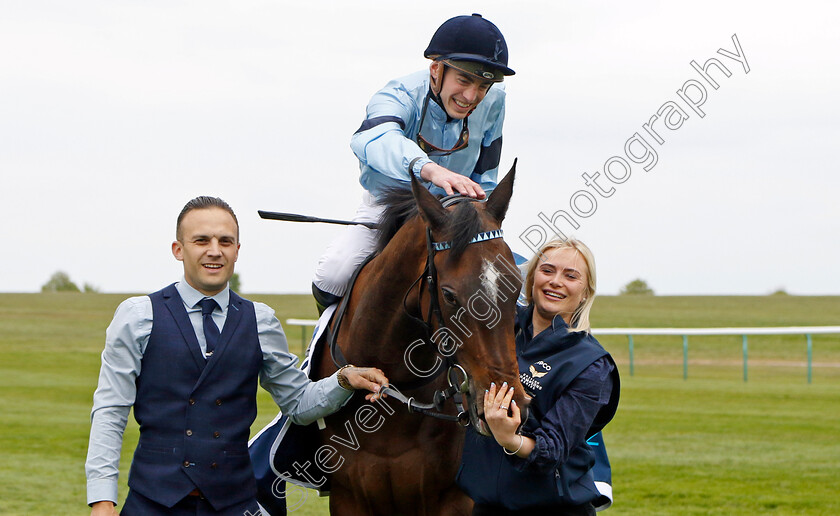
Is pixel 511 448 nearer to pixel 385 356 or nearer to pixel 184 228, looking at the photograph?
pixel 385 356

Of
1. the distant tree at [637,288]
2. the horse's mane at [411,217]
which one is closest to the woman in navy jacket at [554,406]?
the horse's mane at [411,217]

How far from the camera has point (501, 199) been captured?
2977 mm

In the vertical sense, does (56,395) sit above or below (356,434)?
below

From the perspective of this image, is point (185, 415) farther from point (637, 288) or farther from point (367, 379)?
point (637, 288)

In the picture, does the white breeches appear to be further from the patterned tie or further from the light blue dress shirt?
the patterned tie

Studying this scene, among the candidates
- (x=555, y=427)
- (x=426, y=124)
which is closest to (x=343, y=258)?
(x=426, y=124)

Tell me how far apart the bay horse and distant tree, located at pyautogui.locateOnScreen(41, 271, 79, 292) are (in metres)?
48.6

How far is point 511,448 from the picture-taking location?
2.74m

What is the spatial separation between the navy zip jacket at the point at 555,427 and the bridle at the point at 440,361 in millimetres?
197

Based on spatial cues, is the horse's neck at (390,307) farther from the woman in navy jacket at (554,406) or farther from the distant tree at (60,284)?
the distant tree at (60,284)

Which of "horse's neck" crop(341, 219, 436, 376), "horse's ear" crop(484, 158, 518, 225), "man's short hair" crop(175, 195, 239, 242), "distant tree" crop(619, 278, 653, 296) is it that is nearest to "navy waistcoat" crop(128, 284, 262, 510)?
"man's short hair" crop(175, 195, 239, 242)

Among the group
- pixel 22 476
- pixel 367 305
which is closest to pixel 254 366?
pixel 367 305

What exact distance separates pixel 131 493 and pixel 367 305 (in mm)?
1018

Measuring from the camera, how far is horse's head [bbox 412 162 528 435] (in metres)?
2.68
